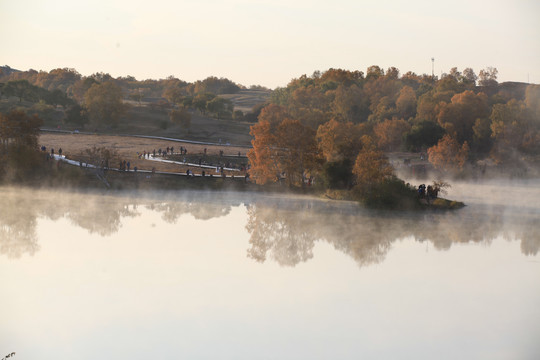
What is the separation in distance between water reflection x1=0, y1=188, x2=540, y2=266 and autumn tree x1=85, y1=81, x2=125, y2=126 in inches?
A: 2448

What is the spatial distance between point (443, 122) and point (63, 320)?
320ft

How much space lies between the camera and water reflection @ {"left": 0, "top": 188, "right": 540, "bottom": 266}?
45.4 meters

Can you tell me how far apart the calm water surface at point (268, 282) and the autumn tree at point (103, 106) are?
237 feet

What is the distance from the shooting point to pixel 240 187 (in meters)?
75.9

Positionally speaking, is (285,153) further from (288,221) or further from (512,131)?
(512,131)

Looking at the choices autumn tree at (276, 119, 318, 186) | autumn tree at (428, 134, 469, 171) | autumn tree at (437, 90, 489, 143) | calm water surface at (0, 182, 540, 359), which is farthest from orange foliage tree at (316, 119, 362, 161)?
autumn tree at (437, 90, 489, 143)

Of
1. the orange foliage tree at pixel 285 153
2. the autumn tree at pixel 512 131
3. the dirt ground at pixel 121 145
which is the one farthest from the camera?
the autumn tree at pixel 512 131

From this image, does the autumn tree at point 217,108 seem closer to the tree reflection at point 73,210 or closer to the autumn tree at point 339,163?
the tree reflection at point 73,210

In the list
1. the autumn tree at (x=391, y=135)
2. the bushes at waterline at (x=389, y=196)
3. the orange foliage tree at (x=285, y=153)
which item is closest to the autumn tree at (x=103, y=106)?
the autumn tree at (x=391, y=135)

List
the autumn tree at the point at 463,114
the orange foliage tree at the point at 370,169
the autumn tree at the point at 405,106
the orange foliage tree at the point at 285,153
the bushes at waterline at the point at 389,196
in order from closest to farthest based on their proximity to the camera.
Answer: the bushes at waterline at the point at 389,196, the orange foliage tree at the point at 370,169, the orange foliage tree at the point at 285,153, the autumn tree at the point at 463,114, the autumn tree at the point at 405,106

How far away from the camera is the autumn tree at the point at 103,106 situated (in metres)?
131

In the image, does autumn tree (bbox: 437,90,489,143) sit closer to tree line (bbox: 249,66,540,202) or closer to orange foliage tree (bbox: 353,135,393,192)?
tree line (bbox: 249,66,540,202)

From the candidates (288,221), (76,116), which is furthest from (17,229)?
(76,116)

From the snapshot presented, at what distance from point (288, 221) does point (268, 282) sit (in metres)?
19.2
